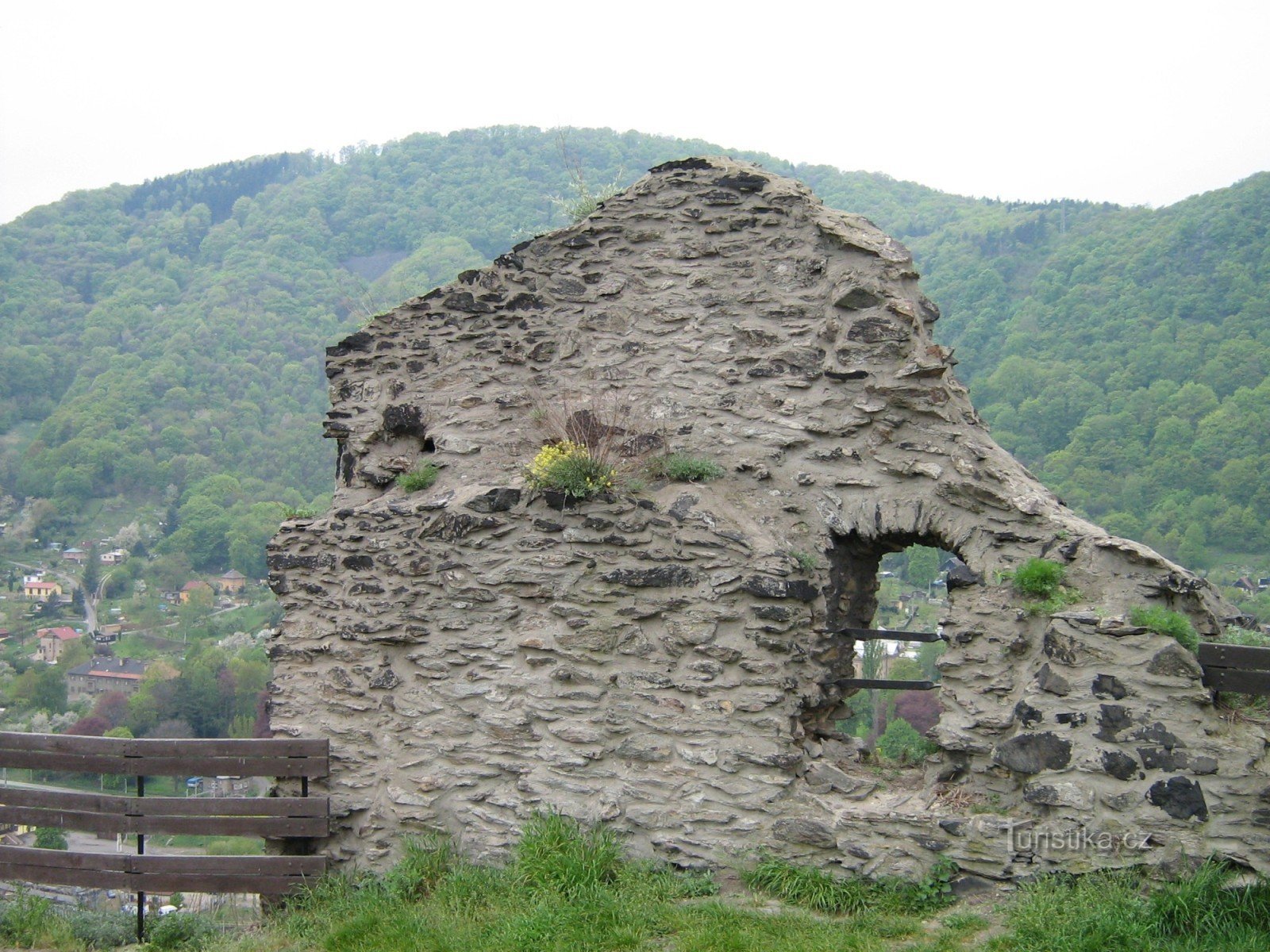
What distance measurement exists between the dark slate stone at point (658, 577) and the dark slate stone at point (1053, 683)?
2.14 m

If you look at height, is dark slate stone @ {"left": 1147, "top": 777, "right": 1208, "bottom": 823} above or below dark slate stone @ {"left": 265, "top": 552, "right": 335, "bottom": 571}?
below

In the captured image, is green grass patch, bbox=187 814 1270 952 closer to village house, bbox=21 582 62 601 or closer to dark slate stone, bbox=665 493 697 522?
dark slate stone, bbox=665 493 697 522

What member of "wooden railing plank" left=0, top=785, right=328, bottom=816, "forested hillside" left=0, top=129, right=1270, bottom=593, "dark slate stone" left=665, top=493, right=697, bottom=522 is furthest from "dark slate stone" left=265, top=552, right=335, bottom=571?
"dark slate stone" left=665, top=493, right=697, bottom=522

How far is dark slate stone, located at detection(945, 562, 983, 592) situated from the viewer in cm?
634

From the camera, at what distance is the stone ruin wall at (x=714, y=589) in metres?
5.77

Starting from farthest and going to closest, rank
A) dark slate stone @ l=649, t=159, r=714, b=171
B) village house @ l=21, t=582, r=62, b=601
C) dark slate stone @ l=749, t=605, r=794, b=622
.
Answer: village house @ l=21, t=582, r=62, b=601 → dark slate stone @ l=649, t=159, r=714, b=171 → dark slate stone @ l=749, t=605, r=794, b=622

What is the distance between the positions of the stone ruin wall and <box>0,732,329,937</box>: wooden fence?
590mm

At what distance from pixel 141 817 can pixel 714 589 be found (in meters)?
3.98

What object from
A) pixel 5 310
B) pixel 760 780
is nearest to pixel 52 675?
pixel 5 310

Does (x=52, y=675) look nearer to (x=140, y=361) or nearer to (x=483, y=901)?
(x=140, y=361)

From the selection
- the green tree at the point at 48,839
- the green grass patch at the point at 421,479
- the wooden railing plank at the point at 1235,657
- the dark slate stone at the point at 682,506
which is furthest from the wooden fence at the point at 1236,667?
the green tree at the point at 48,839

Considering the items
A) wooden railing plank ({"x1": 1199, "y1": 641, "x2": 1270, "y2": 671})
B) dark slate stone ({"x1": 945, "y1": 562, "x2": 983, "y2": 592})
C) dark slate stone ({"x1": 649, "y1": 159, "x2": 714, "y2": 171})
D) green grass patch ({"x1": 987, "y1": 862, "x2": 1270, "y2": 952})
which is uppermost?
dark slate stone ({"x1": 649, "y1": 159, "x2": 714, "y2": 171})

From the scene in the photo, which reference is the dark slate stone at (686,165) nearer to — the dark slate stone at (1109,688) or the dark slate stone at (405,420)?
the dark slate stone at (405,420)

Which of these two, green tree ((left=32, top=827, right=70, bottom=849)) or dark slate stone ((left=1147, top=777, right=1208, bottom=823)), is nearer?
dark slate stone ((left=1147, top=777, right=1208, bottom=823))
